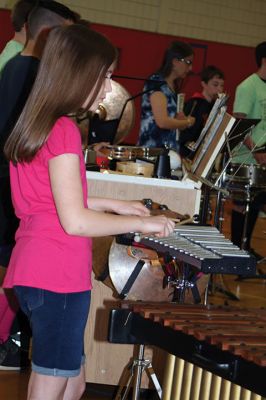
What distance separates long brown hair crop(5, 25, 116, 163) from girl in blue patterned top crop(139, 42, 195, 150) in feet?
10.9

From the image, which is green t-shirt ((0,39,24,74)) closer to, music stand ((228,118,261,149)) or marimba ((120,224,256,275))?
music stand ((228,118,261,149))

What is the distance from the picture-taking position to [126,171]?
420cm

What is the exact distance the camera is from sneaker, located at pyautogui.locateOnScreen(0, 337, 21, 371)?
446 cm

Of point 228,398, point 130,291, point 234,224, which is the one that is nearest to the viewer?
point 228,398

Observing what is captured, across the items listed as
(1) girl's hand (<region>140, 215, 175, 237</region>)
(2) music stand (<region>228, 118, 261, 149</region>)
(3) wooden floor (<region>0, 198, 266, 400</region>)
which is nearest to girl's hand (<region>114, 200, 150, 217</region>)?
(1) girl's hand (<region>140, 215, 175, 237</region>)

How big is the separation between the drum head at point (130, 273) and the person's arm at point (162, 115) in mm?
2460

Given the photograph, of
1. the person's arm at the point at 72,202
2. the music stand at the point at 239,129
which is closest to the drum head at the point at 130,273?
the person's arm at the point at 72,202

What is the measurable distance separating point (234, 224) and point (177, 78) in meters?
1.70

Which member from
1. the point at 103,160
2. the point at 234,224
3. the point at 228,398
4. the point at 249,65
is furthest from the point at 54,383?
the point at 249,65

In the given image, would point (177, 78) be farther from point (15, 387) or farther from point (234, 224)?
point (15, 387)

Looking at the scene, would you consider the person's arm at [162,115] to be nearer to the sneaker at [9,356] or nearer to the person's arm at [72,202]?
the sneaker at [9,356]

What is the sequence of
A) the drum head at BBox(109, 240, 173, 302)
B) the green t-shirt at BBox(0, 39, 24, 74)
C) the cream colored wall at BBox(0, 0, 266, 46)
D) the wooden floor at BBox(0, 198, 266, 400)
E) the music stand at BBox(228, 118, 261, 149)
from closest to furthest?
the drum head at BBox(109, 240, 173, 302)
the wooden floor at BBox(0, 198, 266, 400)
the green t-shirt at BBox(0, 39, 24, 74)
the music stand at BBox(228, 118, 261, 149)
the cream colored wall at BBox(0, 0, 266, 46)

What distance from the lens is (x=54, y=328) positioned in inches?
103

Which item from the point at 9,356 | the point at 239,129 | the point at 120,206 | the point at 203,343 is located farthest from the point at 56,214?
the point at 239,129
